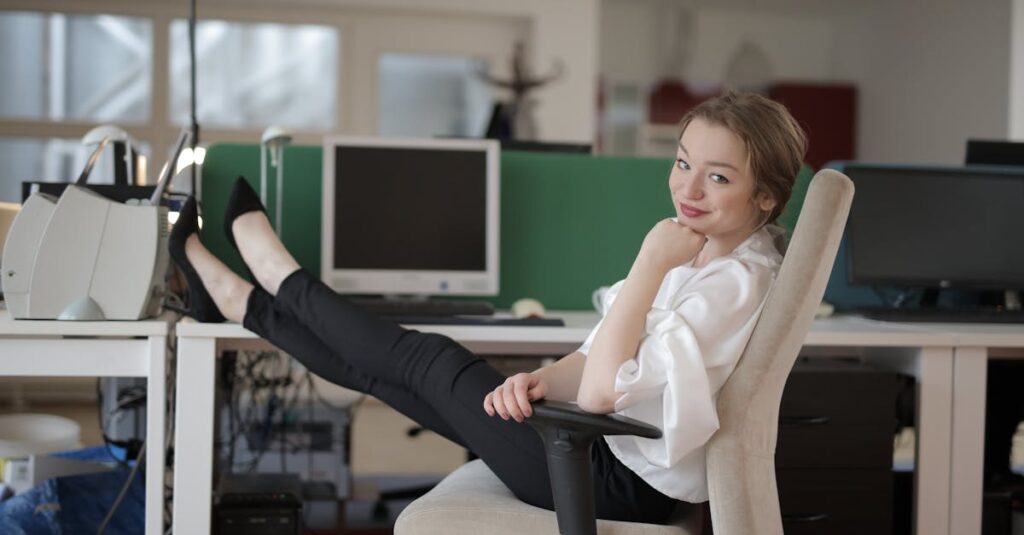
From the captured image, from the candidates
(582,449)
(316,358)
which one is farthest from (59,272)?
(582,449)

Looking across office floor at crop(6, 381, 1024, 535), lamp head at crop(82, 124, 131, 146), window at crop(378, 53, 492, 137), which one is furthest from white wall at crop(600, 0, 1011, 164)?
lamp head at crop(82, 124, 131, 146)

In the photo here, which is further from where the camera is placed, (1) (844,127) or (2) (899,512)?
(1) (844,127)

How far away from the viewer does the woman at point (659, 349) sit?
138 centimetres

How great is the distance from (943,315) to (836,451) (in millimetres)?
551

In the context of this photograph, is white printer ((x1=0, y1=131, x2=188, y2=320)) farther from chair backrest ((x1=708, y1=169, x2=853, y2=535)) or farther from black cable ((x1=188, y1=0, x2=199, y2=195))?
chair backrest ((x1=708, y1=169, x2=853, y2=535))

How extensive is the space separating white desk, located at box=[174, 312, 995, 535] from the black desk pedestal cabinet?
0.28ft

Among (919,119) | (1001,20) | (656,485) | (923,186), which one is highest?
(1001,20)

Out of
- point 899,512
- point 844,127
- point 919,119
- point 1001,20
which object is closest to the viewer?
point 899,512

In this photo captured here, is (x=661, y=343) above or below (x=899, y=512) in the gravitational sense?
above

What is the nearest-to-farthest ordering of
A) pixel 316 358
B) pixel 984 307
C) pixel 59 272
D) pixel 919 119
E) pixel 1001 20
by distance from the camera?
pixel 316 358, pixel 59 272, pixel 984 307, pixel 1001 20, pixel 919 119

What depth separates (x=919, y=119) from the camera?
22.1 ft

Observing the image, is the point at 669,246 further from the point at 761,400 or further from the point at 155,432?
the point at 155,432

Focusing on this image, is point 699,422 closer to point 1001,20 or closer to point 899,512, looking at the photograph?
point 899,512

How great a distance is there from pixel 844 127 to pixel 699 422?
22.3 ft
